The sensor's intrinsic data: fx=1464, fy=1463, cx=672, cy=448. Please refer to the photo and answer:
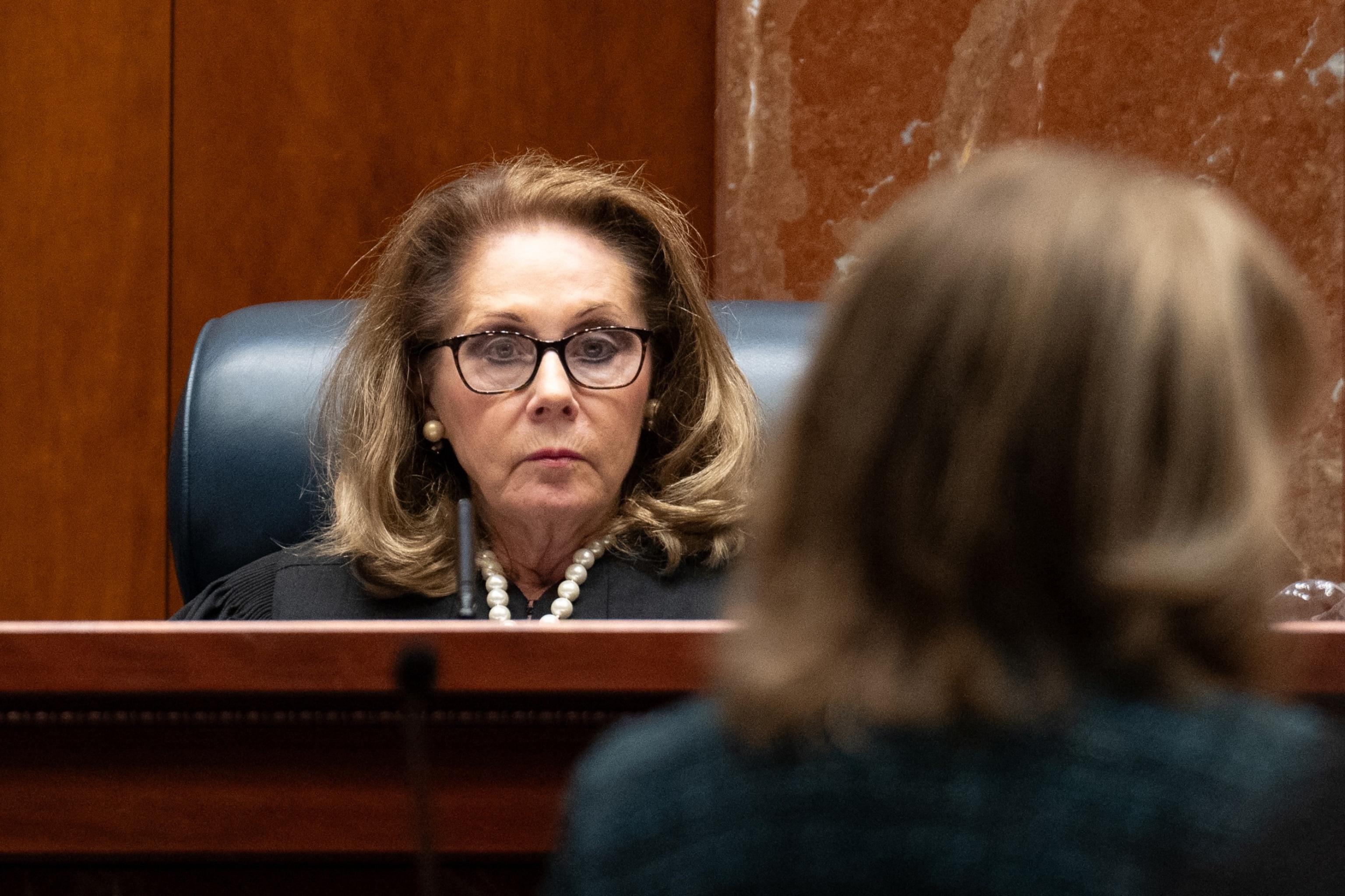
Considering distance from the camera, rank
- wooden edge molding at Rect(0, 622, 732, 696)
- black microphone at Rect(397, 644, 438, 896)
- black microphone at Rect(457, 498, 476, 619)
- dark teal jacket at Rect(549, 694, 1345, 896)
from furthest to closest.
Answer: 1. black microphone at Rect(457, 498, 476, 619)
2. wooden edge molding at Rect(0, 622, 732, 696)
3. black microphone at Rect(397, 644, 438, 896)
4. dark teal jacket at Rect(549, 694, 1345, 896)

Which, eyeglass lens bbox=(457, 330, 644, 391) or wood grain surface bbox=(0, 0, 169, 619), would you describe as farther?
wood grain surface bbox=(0, 0, 169, 619)

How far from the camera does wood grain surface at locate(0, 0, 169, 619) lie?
7.89ft

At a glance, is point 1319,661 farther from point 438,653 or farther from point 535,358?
point 535,358

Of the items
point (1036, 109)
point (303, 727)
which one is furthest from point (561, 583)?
point (1036, 109)

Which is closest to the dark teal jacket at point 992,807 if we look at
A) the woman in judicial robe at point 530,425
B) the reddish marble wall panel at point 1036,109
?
the woman in judicial robe at point 530,425

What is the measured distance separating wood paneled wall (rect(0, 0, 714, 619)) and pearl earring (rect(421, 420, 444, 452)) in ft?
2.84

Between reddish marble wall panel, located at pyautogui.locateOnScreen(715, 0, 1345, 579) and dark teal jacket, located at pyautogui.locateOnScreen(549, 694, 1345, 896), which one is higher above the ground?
reddish marble wall panel, located at pyautogui.locateOnScreen(715, 0, 1345, 579)

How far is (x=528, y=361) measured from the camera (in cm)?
154

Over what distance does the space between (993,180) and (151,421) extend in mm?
2107

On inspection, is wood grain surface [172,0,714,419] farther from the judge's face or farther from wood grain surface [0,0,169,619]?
the judge's face

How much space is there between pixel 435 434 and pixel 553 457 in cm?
17

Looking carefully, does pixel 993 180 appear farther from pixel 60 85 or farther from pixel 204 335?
pixel 60 85

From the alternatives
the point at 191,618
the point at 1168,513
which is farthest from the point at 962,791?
the point at 191,618

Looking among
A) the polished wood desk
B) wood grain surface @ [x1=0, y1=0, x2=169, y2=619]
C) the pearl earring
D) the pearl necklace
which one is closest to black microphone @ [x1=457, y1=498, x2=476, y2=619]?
the pearl necklace
